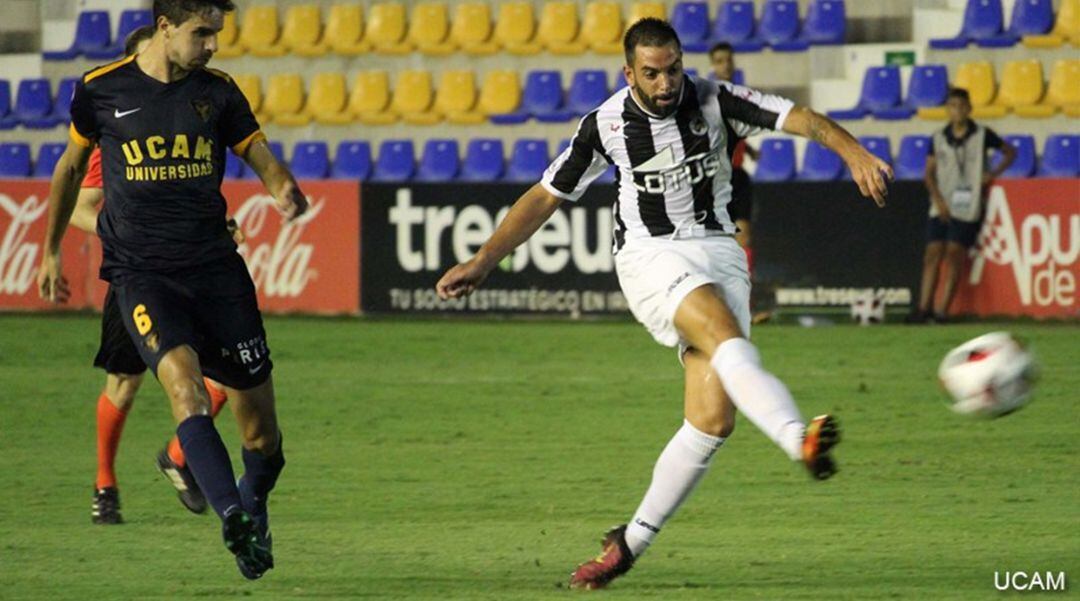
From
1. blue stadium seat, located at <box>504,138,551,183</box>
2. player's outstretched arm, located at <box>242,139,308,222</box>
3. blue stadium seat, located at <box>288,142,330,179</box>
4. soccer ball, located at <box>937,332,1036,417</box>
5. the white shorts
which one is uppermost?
player's outstretched arm, located at <box>242,139,308,222</box>

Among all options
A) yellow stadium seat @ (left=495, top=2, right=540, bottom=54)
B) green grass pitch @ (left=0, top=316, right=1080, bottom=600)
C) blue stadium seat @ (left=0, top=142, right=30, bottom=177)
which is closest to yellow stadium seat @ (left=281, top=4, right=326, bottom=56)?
yellow stadium seat @ (left=495, top=2, right=540, bottom=54)

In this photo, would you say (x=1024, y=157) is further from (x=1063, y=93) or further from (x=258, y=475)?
(x=258, y=475)

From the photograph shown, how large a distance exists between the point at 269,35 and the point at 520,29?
328 centimetres

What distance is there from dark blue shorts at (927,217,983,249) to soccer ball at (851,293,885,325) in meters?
0.76

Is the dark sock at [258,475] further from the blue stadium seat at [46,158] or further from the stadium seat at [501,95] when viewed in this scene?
the blue stadium seat at [46,158]

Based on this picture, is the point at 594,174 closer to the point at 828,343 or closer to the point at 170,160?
the point at 170,160

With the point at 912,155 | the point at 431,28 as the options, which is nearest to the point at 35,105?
the point at 431,28

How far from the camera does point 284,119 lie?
2341 cm

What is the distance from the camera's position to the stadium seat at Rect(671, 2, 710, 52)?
2162cm

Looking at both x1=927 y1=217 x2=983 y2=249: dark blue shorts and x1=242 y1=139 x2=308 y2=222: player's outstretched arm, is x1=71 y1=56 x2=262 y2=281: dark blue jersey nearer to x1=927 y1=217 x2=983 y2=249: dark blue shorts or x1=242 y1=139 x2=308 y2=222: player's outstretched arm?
x1=242 y1=139 x2=308 y2=222: player's outstretched arm

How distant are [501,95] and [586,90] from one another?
1150 millimetres

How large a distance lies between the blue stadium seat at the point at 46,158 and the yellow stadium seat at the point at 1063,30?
10977mm

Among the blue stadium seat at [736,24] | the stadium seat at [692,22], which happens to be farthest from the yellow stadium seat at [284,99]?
the blue stadium seat at [736,24]

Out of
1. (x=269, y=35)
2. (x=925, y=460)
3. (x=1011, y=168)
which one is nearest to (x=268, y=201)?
(x=269, y=35)
